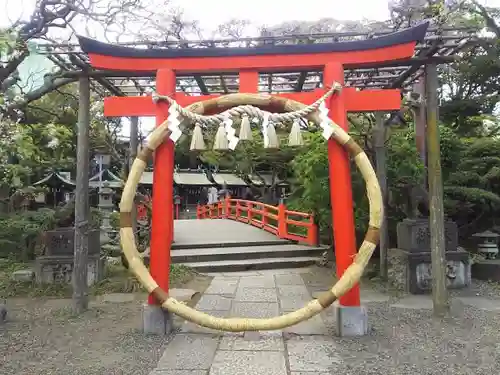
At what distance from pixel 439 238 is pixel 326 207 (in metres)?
3.57

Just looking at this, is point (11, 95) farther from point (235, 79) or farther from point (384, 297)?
point (384, 297)

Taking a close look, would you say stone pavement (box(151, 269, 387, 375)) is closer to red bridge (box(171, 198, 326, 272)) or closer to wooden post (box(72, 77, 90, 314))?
wooden post (box(72, 77, 90, 314))

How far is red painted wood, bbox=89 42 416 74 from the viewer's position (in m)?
5.25

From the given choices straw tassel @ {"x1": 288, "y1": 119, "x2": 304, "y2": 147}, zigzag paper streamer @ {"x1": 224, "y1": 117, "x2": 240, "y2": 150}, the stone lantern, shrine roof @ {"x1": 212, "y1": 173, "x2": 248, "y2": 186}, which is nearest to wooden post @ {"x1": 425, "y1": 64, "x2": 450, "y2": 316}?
straw tassel @ {"x1": 288, "y1": 119, "x2": 304, "y2": 147}

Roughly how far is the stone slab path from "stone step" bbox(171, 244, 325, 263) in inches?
146

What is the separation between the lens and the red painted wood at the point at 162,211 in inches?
201

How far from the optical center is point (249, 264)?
10.1 meters

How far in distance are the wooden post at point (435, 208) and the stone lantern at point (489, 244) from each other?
4.08 m

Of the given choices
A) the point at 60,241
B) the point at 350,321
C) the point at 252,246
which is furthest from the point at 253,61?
the point at 252,246

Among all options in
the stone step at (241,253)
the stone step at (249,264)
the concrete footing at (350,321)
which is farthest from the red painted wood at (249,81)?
the stone step at (241,253)

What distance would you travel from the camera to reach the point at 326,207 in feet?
29.9

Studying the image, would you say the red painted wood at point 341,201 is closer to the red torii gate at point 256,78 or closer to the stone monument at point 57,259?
the red torii gate at point 256,78

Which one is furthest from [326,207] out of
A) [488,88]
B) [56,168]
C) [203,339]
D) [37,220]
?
[488,88]

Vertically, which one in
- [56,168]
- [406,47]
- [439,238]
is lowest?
[439,238]
